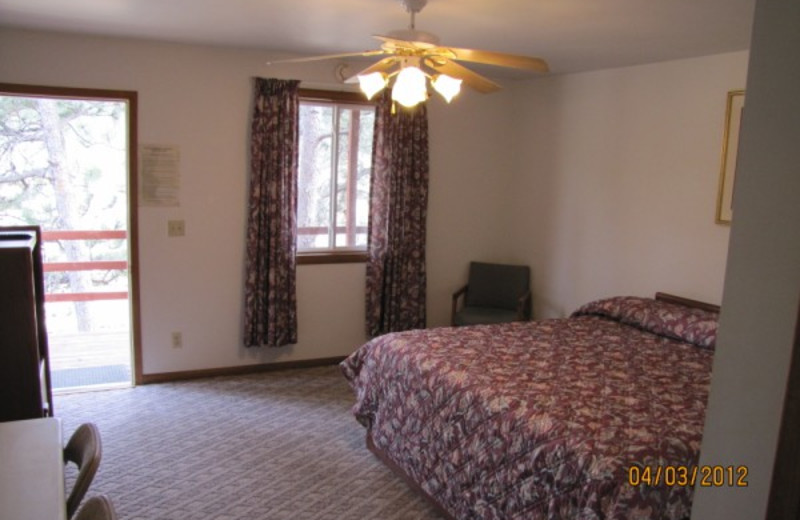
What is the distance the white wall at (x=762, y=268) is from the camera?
0.87 metres

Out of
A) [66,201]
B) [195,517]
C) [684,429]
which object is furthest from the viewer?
[66,201]

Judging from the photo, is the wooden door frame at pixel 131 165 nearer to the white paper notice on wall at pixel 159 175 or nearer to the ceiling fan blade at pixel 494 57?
the white paper notice on wall at pixel 159 175

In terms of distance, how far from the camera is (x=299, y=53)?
438 centimetres

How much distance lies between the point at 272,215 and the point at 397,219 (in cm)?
101

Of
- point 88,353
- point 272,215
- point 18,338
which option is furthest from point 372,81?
point 88,353

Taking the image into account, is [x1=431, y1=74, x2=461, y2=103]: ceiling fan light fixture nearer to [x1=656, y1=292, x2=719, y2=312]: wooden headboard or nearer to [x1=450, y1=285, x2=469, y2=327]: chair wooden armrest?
[x1=656, y1=292, x2=719, y2=312]: wooden headboard

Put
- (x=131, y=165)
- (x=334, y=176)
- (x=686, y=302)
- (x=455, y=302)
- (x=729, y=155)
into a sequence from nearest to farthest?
(x=729, y=155) < (x=686, y=302) < (x=131, y=165) < (x=334, y=176) < (x=455, y=302)

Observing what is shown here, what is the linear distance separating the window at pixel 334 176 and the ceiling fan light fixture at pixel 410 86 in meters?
2.07

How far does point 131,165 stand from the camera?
13.5 ft

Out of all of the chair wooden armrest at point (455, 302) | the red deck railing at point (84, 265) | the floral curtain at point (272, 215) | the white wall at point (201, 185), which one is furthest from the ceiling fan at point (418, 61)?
the red deck railing at point (84, 265)

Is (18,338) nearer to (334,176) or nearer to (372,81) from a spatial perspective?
(372,81)

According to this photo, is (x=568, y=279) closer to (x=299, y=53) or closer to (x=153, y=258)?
(x=299, y=53)

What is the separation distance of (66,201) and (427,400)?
4.64m

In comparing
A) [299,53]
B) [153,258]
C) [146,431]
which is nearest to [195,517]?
[146,431]
